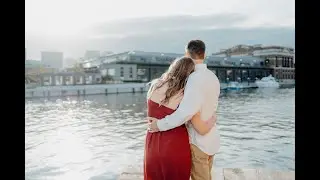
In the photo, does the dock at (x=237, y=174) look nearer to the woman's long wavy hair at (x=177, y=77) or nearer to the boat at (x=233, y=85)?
the woman's long wavy hair at (x=177, y=77)

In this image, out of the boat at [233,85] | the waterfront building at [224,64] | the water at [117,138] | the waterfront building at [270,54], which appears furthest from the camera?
the boat at [233,85]

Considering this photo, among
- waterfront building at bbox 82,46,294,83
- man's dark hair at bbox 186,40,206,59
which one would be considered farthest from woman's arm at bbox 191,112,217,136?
waterfront building at bbox 82,46,294,83

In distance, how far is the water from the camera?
337 cm

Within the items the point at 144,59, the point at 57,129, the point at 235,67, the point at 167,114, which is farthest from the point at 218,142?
the point at 144,59

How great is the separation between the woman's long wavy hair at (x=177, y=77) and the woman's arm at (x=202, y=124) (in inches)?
3.7

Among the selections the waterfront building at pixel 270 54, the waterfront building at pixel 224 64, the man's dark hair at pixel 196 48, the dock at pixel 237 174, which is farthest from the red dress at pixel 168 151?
the waterfront building at pixel 270 54

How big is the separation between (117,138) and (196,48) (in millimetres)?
6236

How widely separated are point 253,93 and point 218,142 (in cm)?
1565

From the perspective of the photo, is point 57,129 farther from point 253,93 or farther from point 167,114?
point 253,93

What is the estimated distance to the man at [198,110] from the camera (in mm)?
1062

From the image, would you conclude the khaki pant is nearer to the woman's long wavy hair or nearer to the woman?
the woman

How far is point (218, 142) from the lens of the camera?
1.19 meters
